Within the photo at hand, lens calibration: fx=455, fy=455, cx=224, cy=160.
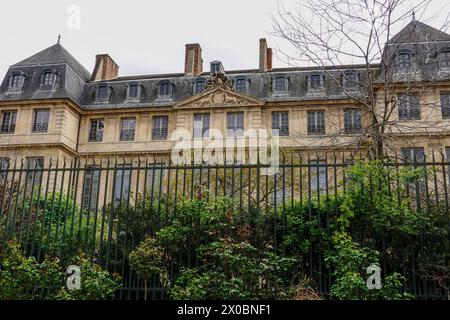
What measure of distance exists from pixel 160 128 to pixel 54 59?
335 inches

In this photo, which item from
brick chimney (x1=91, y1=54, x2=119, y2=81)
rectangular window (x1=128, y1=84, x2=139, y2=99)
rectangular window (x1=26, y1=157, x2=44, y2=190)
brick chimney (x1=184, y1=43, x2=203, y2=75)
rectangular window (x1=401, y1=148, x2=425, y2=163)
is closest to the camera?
rectangular window (x1=401, y1=148, x2=425, y2=163)

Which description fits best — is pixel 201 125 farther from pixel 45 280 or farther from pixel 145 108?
pixel 45 280

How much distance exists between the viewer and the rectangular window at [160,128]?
2736cm

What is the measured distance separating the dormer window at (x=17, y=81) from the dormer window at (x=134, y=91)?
6551 millimetres

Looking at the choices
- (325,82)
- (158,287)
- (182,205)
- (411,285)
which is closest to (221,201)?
(182,205)

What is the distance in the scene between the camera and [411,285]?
21.9 ft

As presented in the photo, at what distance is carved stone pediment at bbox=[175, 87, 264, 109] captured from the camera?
26.4m

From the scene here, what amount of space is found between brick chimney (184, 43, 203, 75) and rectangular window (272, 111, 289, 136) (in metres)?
6.85

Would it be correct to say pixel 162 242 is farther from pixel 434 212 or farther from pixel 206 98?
pixel 206 98

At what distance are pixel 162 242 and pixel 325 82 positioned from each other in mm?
21551

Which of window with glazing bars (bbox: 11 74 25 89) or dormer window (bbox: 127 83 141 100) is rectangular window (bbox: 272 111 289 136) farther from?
window with glazing bars (bbox: 11 74 25 89)

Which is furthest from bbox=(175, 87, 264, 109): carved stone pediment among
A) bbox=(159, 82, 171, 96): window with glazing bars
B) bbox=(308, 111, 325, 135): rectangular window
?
bbox=(308, 111, 325, 135): rectangular window

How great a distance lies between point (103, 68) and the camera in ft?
104

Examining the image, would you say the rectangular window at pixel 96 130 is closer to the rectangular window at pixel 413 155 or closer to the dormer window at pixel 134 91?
the dormer window at pixel 134 91
